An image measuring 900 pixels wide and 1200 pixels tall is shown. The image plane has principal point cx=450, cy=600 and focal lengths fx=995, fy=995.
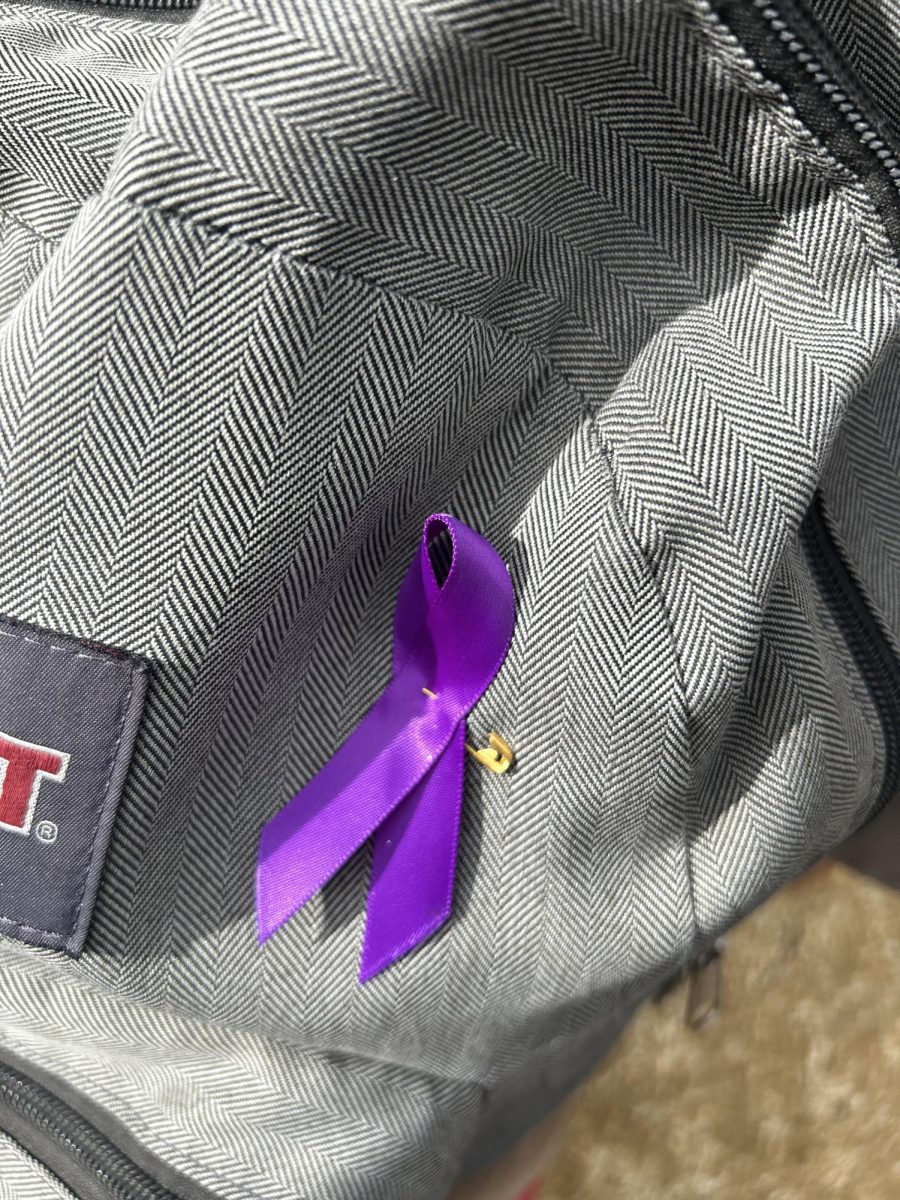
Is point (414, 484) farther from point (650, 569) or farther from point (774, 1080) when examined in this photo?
point (774, 1080)

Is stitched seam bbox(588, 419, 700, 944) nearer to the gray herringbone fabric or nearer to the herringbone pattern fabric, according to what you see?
the gray herringbone fabric

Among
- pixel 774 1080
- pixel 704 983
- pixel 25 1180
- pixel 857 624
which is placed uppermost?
pixel 857 624

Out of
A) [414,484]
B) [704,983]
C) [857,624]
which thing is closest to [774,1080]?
[704,983]

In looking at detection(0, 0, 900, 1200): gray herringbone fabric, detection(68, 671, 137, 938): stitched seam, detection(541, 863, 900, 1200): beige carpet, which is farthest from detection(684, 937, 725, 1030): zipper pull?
detection(68, 671, 137, 938): stitched seam

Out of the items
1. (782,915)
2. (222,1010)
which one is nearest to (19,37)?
(222,1010)

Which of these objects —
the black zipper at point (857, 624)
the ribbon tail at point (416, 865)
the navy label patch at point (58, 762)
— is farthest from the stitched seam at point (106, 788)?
the black zipper at point (857, 624)

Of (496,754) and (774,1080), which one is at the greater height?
(496,754)
